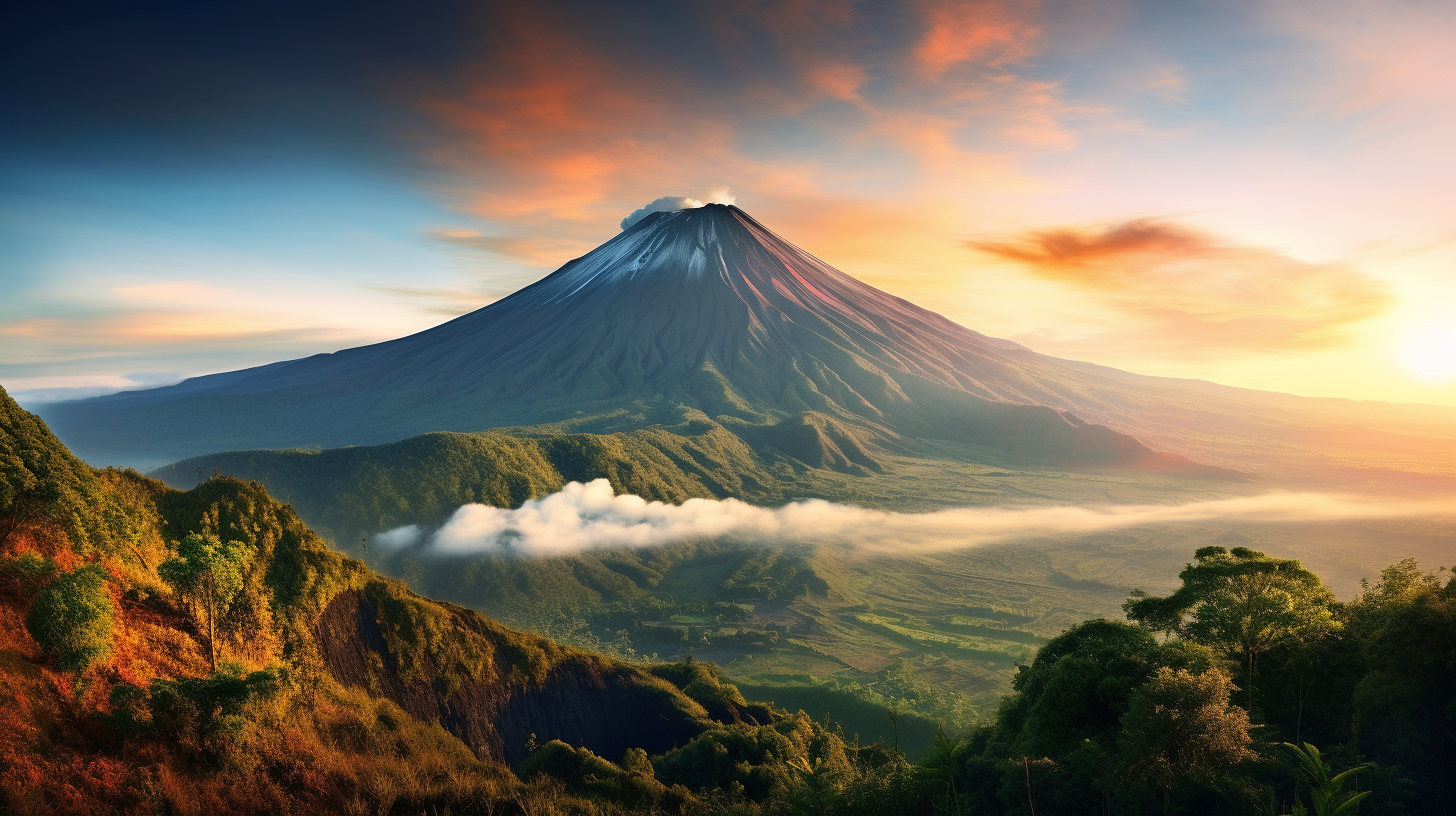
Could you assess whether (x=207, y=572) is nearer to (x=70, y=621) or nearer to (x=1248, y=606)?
(x=70, y=621)

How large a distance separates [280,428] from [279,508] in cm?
19965

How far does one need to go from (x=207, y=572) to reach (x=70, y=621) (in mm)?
3350

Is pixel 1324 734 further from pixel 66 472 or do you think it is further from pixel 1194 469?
pixel 1194 469

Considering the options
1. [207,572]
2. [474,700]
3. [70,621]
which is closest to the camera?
[70,621]

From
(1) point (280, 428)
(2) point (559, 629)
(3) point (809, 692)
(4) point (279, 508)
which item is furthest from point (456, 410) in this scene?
(4) point (279, 508)

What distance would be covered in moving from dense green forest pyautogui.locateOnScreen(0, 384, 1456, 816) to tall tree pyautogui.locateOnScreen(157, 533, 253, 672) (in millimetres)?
70

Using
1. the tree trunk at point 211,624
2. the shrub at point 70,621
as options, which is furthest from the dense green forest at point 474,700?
the tree trunk at point 211,624

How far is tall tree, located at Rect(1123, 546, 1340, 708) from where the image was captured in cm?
2595

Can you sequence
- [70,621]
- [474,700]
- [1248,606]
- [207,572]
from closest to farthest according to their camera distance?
[70,621], [207,572], [1248,606], [474,700]

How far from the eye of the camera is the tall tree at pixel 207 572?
1773 centimetres

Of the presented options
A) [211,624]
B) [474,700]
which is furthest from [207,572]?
[474,700]

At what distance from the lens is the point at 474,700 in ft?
96.8

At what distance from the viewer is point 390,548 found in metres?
87.8

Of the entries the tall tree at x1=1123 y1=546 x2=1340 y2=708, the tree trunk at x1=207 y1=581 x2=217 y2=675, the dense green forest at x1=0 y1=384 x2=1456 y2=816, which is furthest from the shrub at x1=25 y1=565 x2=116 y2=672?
the tall tree at x1=1123 y1=546 x2=1340 y2=708
